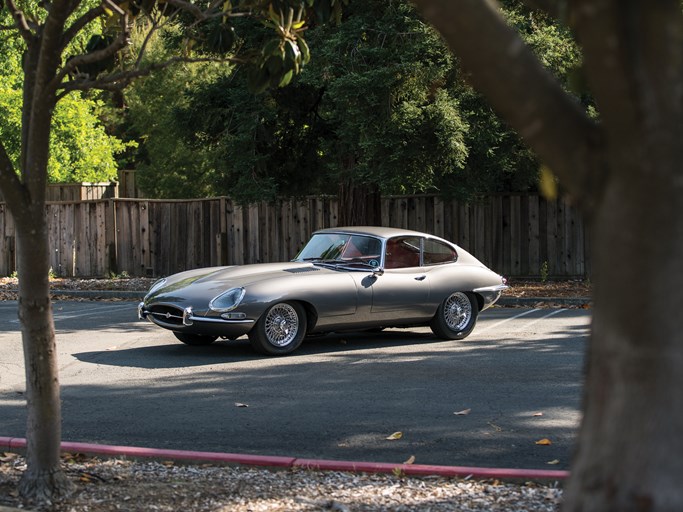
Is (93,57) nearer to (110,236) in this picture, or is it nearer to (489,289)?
(489,289)

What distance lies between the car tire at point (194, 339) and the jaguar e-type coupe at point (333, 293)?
0.04 feet

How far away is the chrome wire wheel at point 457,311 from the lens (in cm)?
1262

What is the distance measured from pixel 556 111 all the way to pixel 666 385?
0.87m

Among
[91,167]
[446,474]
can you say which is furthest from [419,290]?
[91,167]

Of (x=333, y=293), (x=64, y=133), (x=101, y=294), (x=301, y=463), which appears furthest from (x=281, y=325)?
(x=64, y=133)

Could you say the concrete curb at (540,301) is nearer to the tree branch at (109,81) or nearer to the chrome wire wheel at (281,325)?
the chrome wire wheel at (281,325)

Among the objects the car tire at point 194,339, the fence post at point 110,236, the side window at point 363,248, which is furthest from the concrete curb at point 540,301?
the fence post at point 110,236

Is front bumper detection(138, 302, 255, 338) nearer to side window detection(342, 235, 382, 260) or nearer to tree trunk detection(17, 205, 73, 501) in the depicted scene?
side window detection(342, 235, 382, 260)

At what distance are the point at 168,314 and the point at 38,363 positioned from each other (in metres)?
5.82

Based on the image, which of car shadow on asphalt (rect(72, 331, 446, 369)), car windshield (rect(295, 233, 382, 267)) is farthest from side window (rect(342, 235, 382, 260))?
car shadow on asphalt (rect(72, 331, 446, 369))

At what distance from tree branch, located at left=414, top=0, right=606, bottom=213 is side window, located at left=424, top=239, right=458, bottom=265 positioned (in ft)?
31.6

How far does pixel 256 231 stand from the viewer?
23.5 m

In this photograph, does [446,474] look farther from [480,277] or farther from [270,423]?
[480,277]

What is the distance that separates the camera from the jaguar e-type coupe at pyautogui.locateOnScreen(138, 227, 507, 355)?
10867mm
